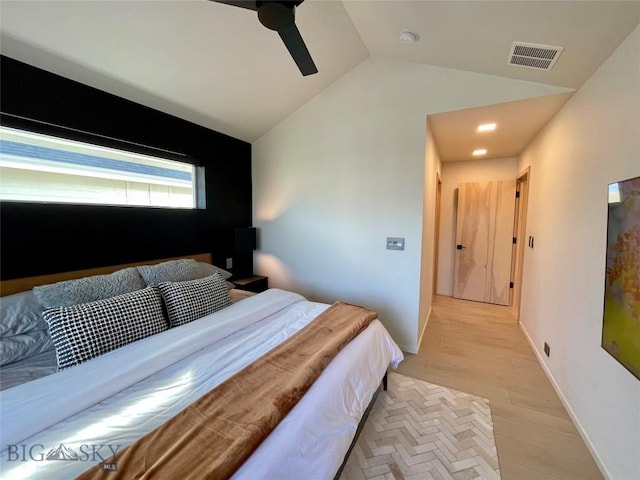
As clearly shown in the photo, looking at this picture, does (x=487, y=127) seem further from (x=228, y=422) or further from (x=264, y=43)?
(x=228, y=422)

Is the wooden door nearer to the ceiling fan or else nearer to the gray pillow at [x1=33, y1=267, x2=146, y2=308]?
the ceiling fan

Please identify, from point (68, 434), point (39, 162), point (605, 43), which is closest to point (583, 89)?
point (605, 43)

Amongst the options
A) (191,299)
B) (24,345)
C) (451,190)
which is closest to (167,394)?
(191,299)

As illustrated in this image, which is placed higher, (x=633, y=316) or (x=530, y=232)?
(x=530, y=232)

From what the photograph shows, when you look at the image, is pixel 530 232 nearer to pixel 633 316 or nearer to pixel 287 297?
pixel 633 316

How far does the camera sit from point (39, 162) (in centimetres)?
194

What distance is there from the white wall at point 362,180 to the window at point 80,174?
4.12ft

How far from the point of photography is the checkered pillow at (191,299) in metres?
1.89

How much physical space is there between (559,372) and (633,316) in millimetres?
1243

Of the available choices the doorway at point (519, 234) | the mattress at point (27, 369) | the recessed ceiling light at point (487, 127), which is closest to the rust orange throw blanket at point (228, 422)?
the mattress at point (27, 369)

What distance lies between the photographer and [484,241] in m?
4.43

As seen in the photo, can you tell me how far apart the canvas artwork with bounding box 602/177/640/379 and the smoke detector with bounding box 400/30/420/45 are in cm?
169

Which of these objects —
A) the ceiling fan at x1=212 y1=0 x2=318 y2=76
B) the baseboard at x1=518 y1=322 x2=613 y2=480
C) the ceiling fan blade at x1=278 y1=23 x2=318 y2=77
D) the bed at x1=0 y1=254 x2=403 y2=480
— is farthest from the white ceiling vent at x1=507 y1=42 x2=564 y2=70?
the baseboard at x1=518 y1=322 x2=613 y2=480

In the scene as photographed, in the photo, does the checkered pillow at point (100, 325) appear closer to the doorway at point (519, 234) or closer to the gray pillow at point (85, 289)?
the gray pillow at point (85, 289)
